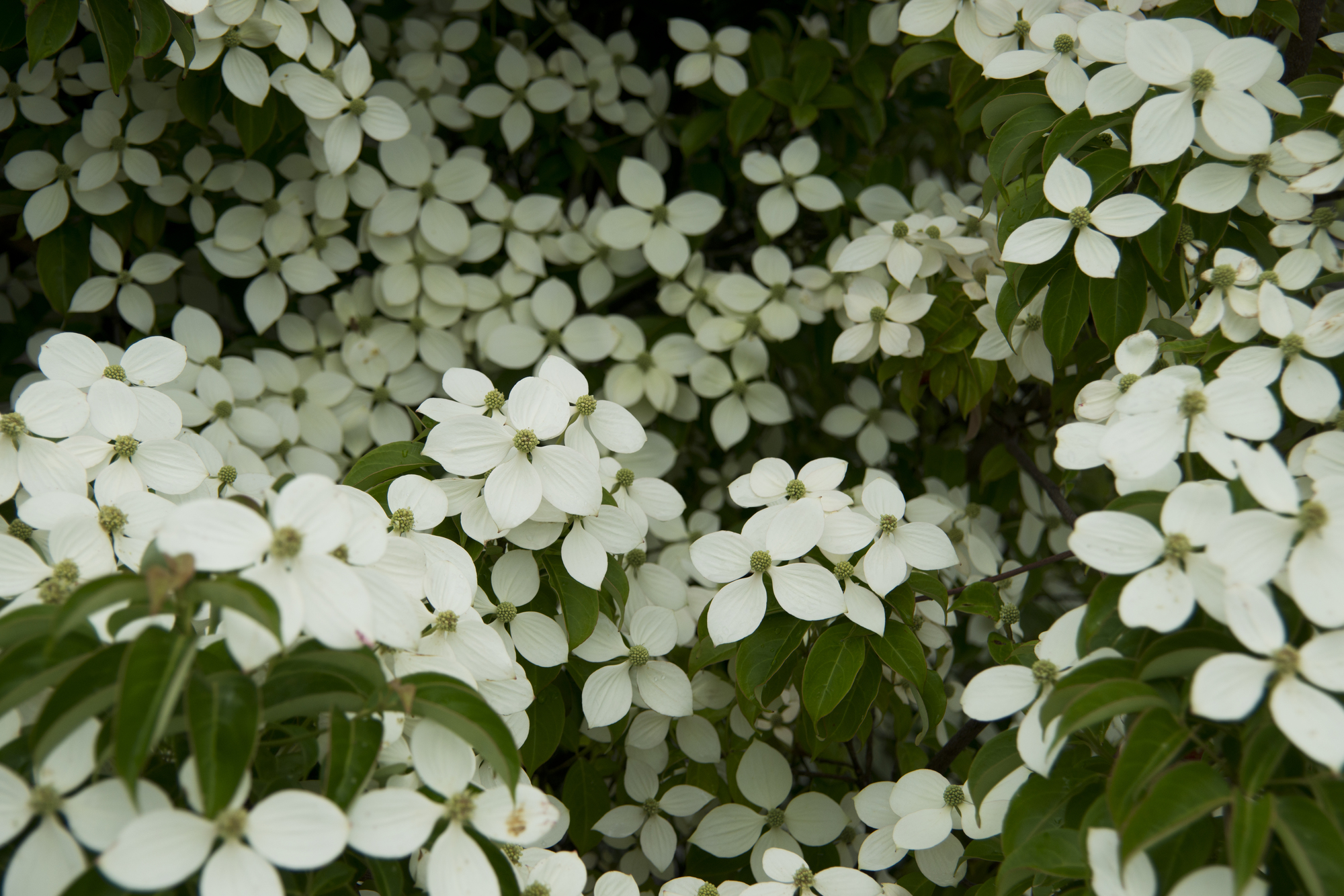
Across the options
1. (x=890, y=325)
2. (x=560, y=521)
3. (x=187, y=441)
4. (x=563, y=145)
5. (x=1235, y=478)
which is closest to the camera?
(x=1235, y=478)

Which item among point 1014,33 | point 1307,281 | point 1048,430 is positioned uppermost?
point 1014,33

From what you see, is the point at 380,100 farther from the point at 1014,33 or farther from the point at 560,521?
the point at 1014,33

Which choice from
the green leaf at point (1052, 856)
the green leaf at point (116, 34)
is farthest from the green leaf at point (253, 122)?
the green leaf at point (1052, 856)

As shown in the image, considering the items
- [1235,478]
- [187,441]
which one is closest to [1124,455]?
[1235,478]

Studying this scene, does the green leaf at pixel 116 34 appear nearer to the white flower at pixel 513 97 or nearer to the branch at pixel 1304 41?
the white flower at pixel 513 97

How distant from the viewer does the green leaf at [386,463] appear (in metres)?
1.00

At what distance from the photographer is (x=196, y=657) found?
63 centimetres

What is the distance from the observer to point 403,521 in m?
0.92

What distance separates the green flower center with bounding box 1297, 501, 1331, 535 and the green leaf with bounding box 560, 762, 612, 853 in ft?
2.59

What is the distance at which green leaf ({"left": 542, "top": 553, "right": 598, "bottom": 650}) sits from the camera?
3.16 feet

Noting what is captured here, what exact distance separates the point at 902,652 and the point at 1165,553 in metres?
0.31

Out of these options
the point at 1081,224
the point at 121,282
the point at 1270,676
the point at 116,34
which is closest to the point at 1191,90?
the point at 1081,224

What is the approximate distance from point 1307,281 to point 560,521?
0.82 m

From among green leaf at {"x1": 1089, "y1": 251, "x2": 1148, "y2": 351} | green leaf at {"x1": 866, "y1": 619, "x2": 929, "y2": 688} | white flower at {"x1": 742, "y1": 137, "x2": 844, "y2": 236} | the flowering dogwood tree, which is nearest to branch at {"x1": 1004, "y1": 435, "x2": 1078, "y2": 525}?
the flowering dogwood tree
